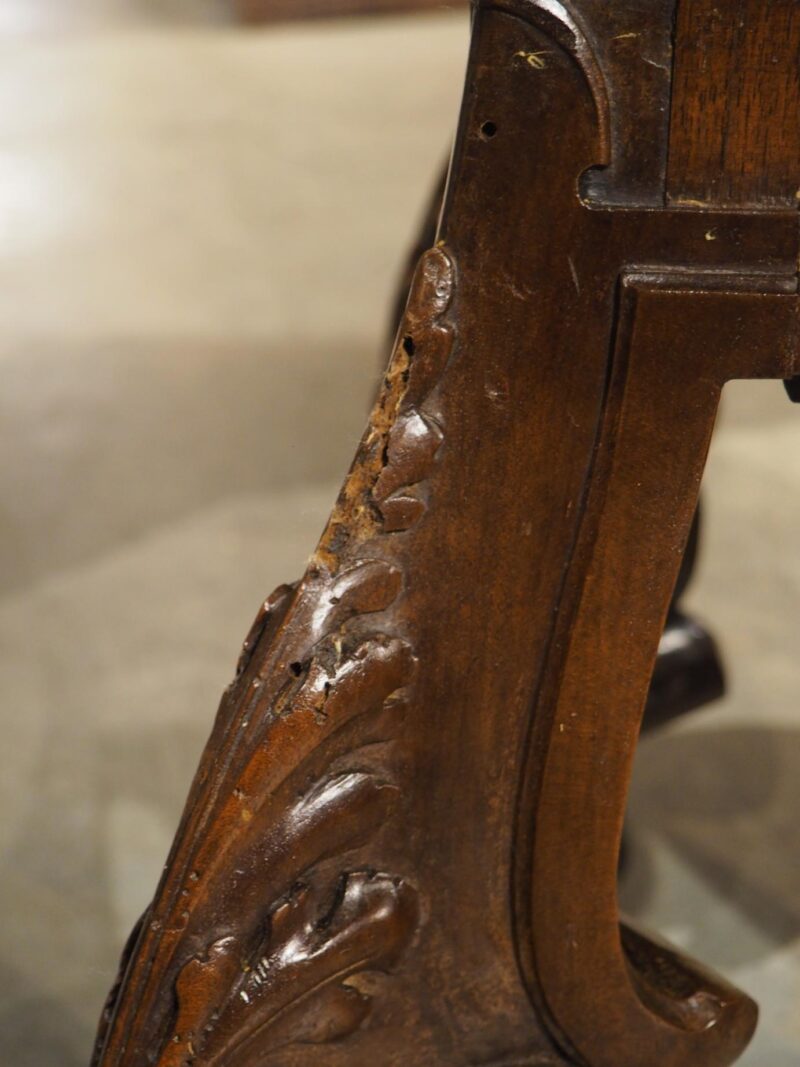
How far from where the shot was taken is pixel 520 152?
1.79 ft

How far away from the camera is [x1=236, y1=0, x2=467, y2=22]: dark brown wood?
3.01 metres

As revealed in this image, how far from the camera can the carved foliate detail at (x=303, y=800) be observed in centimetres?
59

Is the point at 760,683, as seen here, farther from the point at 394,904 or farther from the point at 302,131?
the point at 302,131

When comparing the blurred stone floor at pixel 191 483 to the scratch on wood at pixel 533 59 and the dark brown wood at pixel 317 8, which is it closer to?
the scratch on wood at pixel 533 59

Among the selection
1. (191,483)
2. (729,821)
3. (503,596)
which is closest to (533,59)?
(503,596)

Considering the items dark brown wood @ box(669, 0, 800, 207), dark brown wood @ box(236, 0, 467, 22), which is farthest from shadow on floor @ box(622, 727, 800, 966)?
dark brown wood @ box(236, 0, 467, 22)

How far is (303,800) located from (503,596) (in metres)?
0.11

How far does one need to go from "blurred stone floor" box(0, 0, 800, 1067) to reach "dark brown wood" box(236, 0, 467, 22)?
323mm

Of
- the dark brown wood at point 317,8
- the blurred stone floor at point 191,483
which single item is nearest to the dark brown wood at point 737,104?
the blurred stone floor at point 191,483

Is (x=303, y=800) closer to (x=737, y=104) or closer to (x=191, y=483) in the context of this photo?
(x=737, y=104)

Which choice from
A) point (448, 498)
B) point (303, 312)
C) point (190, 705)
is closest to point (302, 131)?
point (303, 312)

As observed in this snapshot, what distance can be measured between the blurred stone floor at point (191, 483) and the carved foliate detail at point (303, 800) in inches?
1.7

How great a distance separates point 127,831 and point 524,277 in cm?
68

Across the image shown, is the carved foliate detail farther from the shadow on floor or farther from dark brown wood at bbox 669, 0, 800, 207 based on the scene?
the shadow on floor
